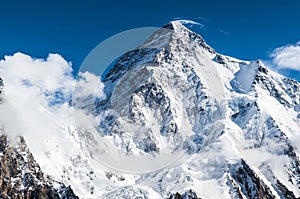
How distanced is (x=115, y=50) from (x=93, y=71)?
6.11 metres

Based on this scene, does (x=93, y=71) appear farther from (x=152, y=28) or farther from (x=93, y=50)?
(x=152, y=28)

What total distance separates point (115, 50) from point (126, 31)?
4.28m

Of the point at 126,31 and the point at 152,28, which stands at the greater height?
the point at 126,31

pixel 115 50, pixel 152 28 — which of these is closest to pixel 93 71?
pixel 115 50

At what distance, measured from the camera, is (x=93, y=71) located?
9256cm

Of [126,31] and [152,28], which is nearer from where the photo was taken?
[152,28]

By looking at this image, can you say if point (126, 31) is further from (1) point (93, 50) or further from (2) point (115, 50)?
(1) point (93, 50)

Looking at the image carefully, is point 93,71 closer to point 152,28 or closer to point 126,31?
point 126,31

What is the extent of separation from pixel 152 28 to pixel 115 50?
1027 centimetres

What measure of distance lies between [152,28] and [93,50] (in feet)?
37.0

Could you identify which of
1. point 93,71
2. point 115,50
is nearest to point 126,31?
point 115,50

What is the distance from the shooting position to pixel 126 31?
91.4m

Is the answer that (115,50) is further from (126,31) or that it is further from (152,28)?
(152,28)

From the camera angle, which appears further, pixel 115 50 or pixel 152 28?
pixel 115 50
